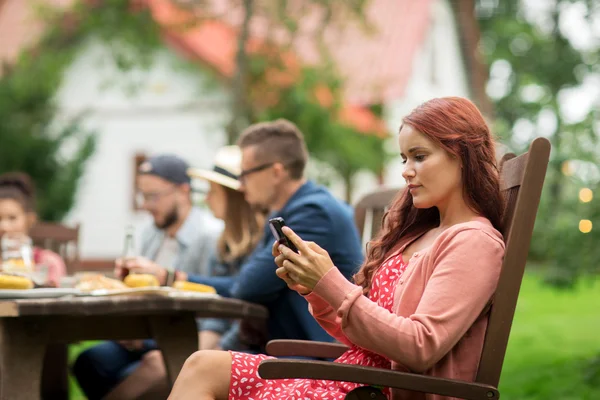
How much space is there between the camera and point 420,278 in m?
2.72

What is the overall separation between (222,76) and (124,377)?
13.5 meters

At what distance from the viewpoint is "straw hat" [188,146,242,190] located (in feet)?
17.9

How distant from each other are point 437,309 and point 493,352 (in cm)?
21

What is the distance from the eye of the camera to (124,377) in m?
5.17

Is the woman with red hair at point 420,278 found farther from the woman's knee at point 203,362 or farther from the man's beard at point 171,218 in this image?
the man's beard at point 171,218

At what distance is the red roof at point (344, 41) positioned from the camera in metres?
15.4

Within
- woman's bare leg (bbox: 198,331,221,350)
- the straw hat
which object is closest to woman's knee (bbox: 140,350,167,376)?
woman's bare leg (bbox: 198,331,221,350)

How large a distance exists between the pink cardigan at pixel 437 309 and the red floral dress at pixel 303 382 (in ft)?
0.60

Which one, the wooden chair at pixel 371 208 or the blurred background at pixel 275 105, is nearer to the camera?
the wooden chair at pixel 371 208

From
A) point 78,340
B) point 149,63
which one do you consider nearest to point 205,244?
point 78,340

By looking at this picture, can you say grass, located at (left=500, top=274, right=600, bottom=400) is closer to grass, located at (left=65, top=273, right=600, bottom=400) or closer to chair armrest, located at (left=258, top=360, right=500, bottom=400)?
grass, located at (left=65, top=273, right=600, bottom=400)

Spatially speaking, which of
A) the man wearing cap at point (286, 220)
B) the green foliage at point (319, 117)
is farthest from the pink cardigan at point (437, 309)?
the green foliage at point (319, 117)

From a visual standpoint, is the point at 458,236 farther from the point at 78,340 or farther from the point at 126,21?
the point at 126,21

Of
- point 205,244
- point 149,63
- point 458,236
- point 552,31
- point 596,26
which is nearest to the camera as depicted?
point 458,236
